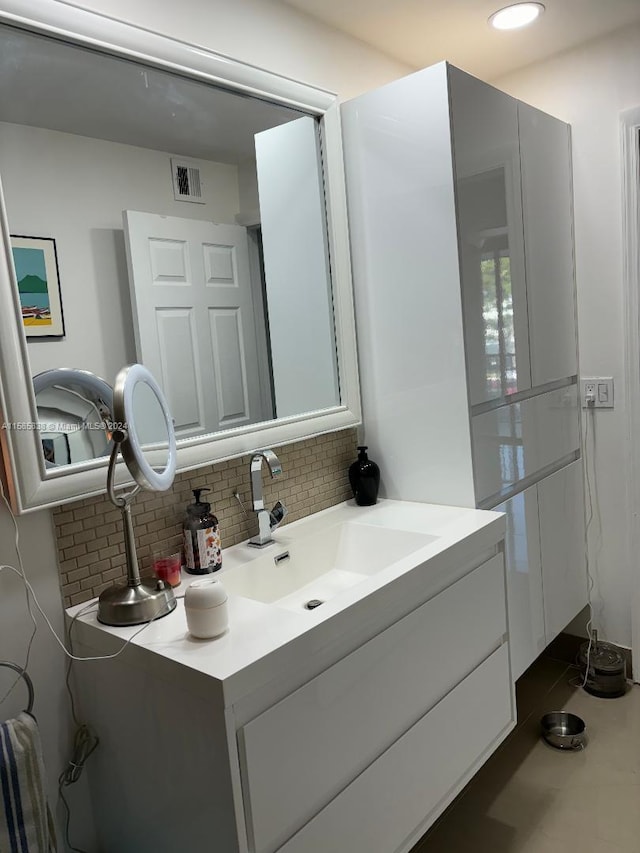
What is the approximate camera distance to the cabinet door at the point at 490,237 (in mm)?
1896

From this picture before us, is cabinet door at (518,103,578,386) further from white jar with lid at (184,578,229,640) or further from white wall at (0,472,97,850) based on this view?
white wall at (0,472,97,850)

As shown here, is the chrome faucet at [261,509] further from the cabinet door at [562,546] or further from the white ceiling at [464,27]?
the white ceiling at [464,27]

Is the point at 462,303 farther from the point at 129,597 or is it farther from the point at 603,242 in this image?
the point at 129,597

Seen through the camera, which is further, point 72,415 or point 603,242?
point 603,242

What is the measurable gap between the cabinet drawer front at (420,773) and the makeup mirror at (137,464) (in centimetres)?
52

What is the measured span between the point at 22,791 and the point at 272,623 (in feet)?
1.75

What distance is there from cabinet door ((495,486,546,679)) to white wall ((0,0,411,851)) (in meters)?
1.29

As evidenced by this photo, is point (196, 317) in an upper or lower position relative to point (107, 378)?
upper

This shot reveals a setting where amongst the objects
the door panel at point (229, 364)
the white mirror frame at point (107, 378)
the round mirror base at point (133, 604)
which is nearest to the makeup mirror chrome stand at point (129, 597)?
the round mirror base at point (133, 604)

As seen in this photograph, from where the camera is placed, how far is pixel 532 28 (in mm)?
2215

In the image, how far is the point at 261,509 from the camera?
177 centimetres

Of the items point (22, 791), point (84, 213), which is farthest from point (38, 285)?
point (22, 791)

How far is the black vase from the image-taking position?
2.08 metres

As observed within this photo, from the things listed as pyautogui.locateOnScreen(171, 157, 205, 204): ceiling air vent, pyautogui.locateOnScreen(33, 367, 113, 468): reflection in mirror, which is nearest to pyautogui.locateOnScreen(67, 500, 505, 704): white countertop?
pyautogui.locateOnScreen(33, 367, 113, 468): reflection in mirror
